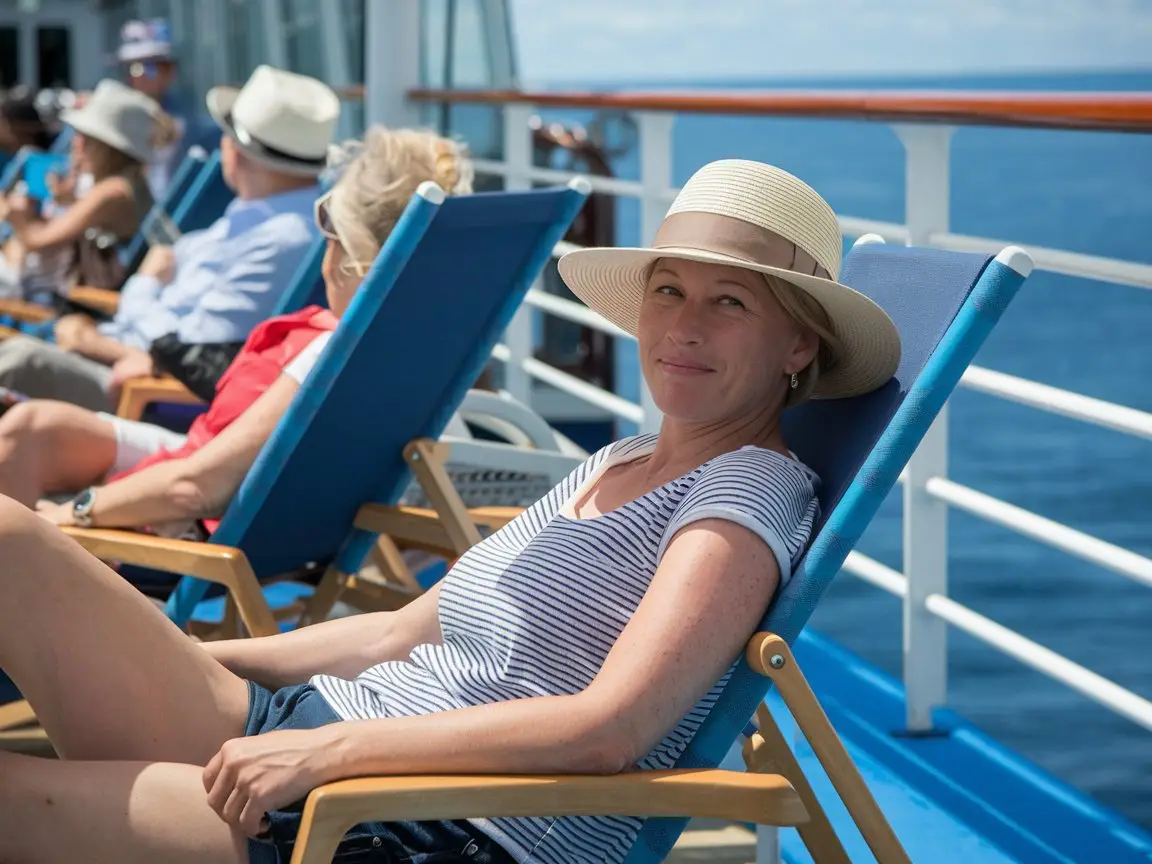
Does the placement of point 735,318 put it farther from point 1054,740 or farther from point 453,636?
point 1054,740

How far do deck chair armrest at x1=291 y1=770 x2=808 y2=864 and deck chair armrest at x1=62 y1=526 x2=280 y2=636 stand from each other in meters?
0.98

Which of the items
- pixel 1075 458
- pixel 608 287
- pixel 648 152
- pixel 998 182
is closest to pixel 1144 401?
pixel 1075 458

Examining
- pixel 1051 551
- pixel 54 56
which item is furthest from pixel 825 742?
pixel 54 56

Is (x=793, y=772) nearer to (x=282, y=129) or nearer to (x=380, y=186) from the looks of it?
(x=380, y=186)

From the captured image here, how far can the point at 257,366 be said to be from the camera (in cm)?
322

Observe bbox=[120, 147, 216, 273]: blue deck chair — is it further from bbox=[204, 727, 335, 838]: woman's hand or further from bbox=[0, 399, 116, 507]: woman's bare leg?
bbox=[204, 727, 335, 838]: woman's hand

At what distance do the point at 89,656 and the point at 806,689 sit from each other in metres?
0.80

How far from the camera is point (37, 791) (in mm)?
1813

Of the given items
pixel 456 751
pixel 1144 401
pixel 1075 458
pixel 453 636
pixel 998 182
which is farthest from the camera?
pixel 998 182

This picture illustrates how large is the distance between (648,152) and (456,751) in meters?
2.49

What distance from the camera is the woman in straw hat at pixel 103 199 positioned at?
18.9 feet

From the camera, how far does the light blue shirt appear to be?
4.12m

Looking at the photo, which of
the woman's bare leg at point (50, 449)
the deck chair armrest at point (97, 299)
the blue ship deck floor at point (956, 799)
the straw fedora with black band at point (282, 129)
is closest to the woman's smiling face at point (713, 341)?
the blue ship deck floor at point (956, 799)

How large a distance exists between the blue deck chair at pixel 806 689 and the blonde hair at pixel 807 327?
78 mm
